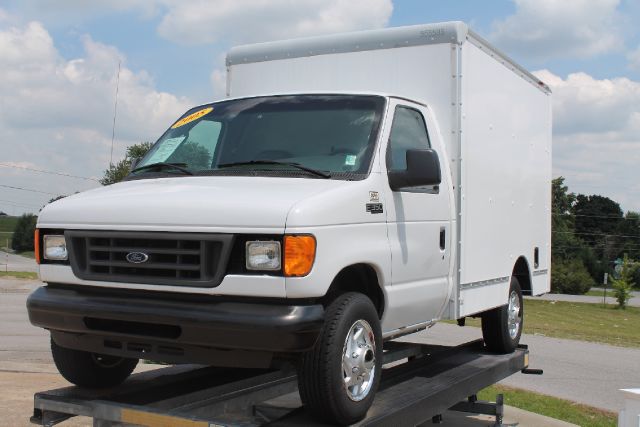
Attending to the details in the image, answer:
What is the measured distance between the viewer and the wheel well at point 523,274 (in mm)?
7969

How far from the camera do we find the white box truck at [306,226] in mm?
3998

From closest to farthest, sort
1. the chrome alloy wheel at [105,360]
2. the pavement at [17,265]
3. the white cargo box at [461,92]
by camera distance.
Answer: the chrome alloy wheel at [105,360] → the white cargo box at [461,92] → the pavement at [17,265]

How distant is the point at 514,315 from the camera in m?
7.68

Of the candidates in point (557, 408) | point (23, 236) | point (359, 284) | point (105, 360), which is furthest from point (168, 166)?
point (23, 236)

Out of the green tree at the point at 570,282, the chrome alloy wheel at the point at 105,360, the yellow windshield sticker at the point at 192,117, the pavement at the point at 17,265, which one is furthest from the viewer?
the green tree at the point at 570,282

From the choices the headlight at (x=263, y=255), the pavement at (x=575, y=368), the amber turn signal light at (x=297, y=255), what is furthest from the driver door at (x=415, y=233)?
the pavement at (x=575, y=368)

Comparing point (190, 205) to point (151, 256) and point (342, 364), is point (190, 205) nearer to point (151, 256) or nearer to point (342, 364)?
point (151, 256)

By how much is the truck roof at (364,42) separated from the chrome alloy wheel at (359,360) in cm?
276

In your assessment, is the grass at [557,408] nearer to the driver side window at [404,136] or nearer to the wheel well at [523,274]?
the wheel well at [523,274]

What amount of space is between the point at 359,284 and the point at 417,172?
77 centimetres

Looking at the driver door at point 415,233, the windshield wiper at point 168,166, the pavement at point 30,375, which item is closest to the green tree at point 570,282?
the pavement at point 30,375

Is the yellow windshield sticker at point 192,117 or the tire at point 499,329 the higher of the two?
the yellow windshield sticker at point 192,117

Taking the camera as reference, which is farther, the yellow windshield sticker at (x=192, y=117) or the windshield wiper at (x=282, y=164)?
the yellow windshield sticker at (x=192, y=117)

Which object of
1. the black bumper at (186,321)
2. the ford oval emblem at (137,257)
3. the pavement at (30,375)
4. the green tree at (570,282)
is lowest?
the green tree at (570,282)
